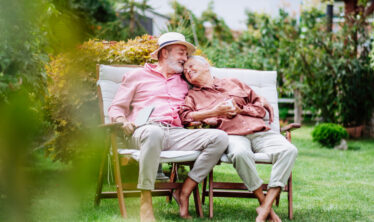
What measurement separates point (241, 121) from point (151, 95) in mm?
725

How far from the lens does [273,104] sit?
12.6ft

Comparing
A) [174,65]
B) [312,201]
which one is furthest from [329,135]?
[174,65]

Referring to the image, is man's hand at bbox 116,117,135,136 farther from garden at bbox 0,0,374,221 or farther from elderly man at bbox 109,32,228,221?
garden at bbox 0,0,374,221

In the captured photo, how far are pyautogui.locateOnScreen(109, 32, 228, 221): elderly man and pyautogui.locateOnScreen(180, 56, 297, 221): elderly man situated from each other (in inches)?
4.0

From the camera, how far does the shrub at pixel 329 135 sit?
320 inches

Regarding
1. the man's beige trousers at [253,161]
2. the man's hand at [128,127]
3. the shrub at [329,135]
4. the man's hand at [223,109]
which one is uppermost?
the man's hand at [223,109]

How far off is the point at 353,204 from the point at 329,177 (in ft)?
4.94

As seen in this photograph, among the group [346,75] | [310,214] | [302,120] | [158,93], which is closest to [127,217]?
[158,93]

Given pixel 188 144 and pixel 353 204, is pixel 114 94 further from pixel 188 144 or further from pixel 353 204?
pixel 353 204

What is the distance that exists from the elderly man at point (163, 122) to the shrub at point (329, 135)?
5251 mm

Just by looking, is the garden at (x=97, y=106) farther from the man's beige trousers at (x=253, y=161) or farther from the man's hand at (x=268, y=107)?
the man's hand at (x=268, y=107)

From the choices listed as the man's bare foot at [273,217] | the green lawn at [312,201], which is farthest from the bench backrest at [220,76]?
the man's bare foot at [273,217]

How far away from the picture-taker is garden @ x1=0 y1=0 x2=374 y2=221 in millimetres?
459

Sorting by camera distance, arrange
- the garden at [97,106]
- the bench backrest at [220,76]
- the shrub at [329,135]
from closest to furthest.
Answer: the garden at [97,106] → the bench backrest at [220,76] → the shrub at [329,135]
